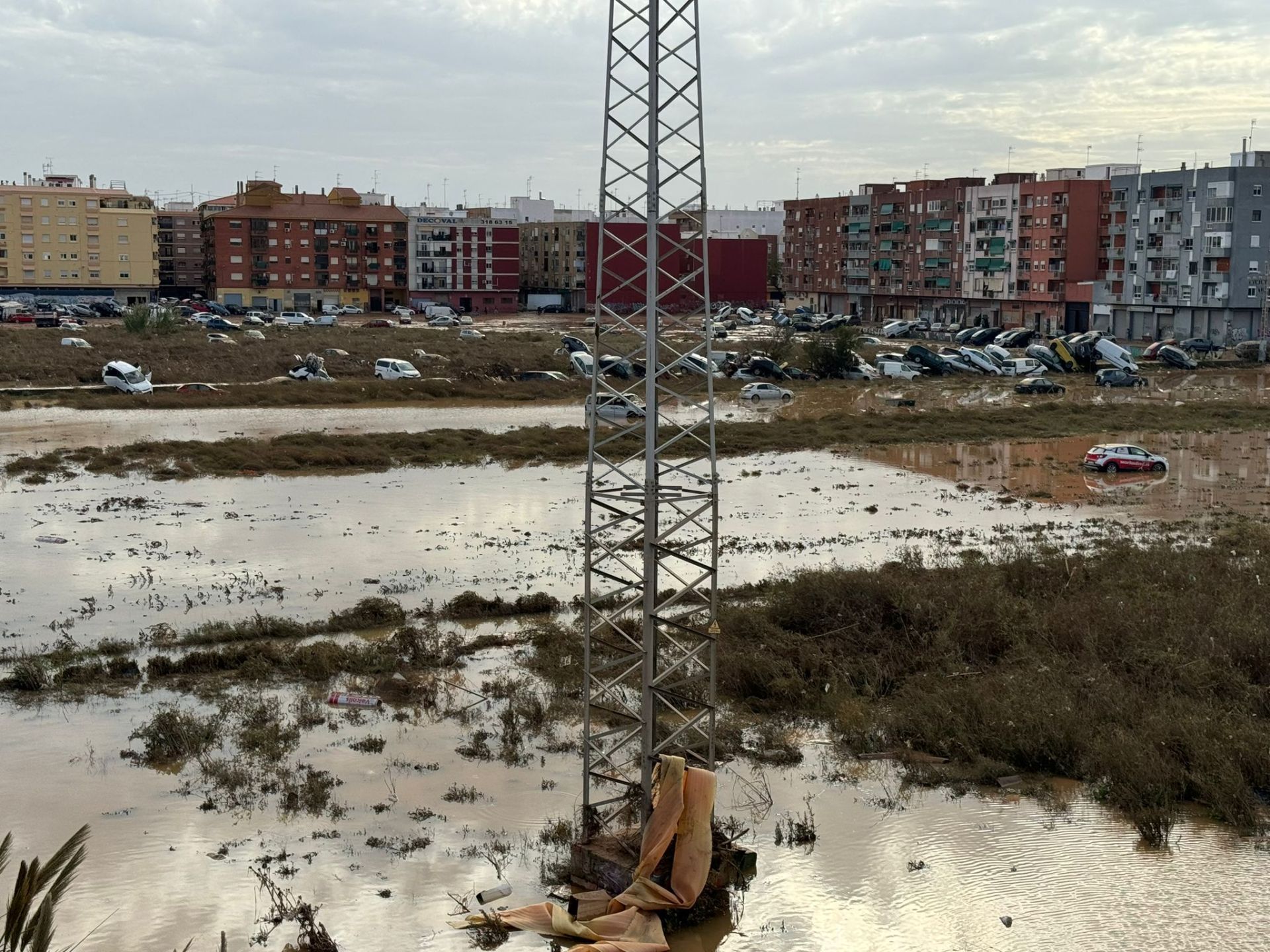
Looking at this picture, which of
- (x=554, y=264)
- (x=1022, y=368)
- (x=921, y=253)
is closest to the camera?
(x=1022, y=368)

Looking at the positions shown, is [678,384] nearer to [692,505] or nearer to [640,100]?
[692,505]

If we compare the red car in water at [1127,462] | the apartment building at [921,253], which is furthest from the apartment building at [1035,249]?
the red car in water at [1127,462]

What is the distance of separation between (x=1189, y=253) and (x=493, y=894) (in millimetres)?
70833

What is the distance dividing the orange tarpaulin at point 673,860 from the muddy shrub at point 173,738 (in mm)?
5027

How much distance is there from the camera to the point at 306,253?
99875 mm

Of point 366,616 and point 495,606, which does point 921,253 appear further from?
point 366,616

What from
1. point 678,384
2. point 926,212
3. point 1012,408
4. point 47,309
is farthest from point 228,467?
point 926,212

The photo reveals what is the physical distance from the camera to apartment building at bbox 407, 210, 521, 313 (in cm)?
10281

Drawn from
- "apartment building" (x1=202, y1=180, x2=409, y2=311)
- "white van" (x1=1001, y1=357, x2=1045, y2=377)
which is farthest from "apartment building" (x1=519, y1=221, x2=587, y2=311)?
"white van" (x1=1001, y1=357, x2=1045, y2=377)

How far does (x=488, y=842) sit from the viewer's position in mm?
12391

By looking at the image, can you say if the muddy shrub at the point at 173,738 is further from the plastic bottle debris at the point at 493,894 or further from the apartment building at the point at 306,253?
the apartment building at the point at 306,253

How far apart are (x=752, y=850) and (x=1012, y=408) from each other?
38315 millimetres

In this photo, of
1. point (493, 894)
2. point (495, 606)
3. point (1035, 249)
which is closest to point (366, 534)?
point (495, 606)

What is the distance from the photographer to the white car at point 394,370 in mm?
52438
